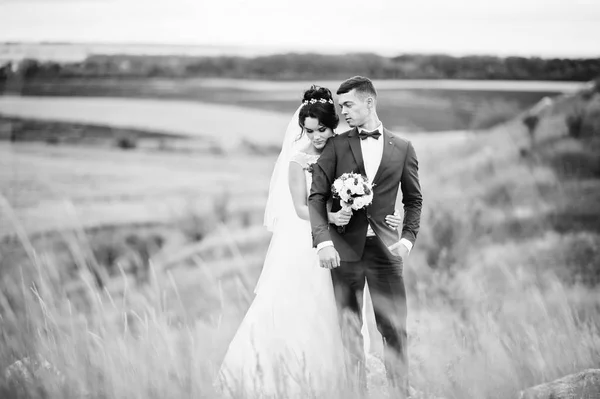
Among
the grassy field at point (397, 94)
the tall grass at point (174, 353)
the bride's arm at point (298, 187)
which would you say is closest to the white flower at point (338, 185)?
the bride's arm at point (298, 187)

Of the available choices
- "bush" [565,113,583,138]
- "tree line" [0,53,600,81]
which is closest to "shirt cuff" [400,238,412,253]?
"tree line" [0,53,600,81]

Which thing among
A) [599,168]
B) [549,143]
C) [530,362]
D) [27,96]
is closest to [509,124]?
[549,143]

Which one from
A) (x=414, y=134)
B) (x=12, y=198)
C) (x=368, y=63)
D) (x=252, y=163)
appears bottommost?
(x=12, y=198)

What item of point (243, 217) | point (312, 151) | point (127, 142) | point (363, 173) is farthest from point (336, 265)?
point (127, 142)

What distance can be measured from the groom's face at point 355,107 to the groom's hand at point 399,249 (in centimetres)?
65

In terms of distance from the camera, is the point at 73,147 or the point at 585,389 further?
the point at 73,147

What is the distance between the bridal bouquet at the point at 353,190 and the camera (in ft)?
8.64

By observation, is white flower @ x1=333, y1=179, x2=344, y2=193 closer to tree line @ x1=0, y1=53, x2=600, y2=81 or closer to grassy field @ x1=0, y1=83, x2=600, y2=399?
grassy field @ x1=0, y1=83, x2=600, y2=399

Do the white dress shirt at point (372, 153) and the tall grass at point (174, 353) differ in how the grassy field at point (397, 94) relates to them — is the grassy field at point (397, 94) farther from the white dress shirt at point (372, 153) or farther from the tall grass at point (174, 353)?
the white dress shirt at point (372, 153)

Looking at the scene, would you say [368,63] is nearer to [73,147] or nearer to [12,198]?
[73,147]

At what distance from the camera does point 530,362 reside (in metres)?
3.03

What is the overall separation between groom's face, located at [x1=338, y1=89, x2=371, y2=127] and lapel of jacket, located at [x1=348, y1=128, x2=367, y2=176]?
5cm

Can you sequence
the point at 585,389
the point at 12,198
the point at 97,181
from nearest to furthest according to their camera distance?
1. the point at 585,389
2. the point at 12,198
3. the point at 97,181

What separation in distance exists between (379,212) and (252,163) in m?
6.18
